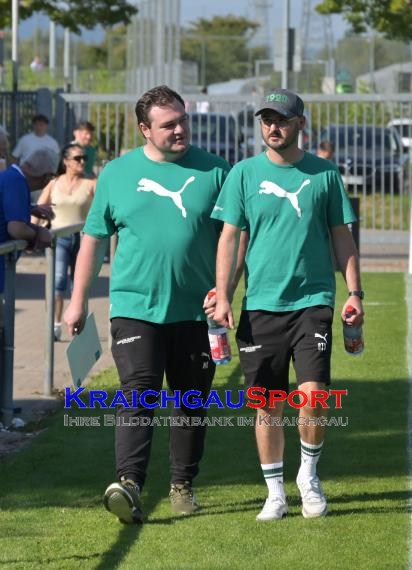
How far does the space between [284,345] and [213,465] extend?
63.1 inches

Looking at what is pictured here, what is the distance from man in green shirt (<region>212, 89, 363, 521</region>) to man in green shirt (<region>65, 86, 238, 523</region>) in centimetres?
18

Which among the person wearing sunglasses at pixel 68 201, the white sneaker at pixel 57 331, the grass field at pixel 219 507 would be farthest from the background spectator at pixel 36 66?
the grass field at pixel 219 507

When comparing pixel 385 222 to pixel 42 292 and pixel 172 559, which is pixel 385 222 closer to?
pixel 42 292

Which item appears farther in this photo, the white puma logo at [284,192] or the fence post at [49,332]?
the fence post at [49,332]

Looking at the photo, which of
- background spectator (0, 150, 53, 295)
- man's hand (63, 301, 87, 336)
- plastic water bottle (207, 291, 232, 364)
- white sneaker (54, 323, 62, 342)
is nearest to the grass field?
plastic water bottle (207, 291, 232, 364)

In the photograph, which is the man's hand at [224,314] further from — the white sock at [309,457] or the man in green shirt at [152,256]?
the white sock at [309,457]

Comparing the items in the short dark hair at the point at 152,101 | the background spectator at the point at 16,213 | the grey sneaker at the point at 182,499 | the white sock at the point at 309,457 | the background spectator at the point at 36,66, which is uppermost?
the background spectator at the point at 36,66

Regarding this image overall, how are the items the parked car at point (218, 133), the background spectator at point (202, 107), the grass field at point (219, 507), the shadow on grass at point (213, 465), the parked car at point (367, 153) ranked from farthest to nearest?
the background spectator at point (202, 107), the parked car at point (218, 133), the parked car at point (367, 153), the shadow on grass at point (213, 465), the grass field at point (219, 507)

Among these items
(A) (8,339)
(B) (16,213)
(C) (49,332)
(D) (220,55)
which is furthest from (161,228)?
(D) (220,55)

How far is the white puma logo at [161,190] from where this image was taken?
6617mm

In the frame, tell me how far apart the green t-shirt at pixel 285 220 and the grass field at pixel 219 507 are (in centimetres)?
108

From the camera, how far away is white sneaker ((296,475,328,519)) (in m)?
6.70

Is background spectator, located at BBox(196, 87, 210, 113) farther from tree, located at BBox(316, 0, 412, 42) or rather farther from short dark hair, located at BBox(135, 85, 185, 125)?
short dark hair, located at BBox(135, 85, 185, 125)

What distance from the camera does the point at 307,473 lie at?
6711mm
